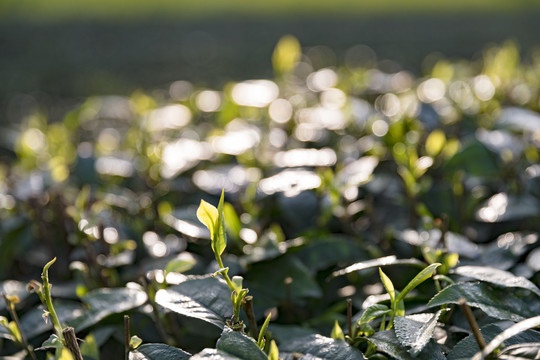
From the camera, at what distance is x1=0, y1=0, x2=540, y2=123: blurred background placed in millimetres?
5395

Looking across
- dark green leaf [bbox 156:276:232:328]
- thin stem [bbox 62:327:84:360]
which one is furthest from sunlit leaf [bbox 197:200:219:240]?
thin stem [bbox 62:327:84:360]

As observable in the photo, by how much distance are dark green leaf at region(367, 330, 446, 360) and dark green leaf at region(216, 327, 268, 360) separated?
0.16 m

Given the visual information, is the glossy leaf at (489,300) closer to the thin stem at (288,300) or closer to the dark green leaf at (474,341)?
the dark green leaf at (474,341)

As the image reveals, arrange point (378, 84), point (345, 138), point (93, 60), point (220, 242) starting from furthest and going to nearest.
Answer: point (93, 60) < point (378, 84) < point (345, 138) < point (220, 242)

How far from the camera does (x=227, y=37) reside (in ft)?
22.8

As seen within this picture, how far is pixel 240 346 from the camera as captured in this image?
29.6 inches

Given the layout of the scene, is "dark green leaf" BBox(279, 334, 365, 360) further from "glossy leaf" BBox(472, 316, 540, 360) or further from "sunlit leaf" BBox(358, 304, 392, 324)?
"glossy leaf" BBox(472, 316, 540, 360)

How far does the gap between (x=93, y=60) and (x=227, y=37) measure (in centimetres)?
156

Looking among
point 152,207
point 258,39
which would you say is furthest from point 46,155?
point 258,39

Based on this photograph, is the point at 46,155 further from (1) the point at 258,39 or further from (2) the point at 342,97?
(1) the point at 258,39

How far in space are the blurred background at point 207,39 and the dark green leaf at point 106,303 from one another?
11.1 ft

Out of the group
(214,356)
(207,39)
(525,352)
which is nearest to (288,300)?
(214,356)

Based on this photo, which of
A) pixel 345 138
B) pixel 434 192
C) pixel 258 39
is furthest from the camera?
pixel 258 39

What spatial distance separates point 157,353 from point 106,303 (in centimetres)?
20
